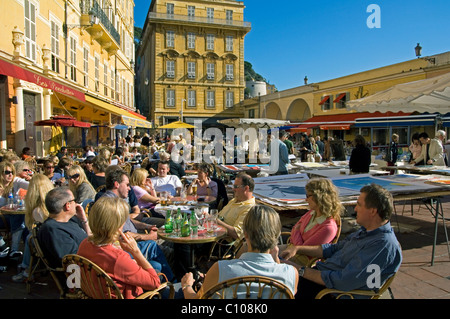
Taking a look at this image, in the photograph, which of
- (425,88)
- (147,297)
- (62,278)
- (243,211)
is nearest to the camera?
(147,297)

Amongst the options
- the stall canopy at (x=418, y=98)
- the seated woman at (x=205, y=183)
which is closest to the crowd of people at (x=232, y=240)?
the seated woman at (x=205, y=183)

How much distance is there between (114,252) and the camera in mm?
2242

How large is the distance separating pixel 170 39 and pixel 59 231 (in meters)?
35.8

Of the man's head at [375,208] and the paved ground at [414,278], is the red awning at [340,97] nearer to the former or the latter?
the paved ground at [414,278]

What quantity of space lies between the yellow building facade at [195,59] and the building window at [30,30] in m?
24.1

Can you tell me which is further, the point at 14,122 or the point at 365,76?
the point at 365,76

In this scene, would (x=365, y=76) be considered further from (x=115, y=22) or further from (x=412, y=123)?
(x=115, y=22)

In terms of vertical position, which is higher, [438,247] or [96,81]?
[96,81]

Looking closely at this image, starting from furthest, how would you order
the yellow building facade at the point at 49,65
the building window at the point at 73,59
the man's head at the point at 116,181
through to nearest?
1. the building window at the point at 73,59
2. the yellow building facade at the point at 49,65
3. the man's head at the point at 116,181

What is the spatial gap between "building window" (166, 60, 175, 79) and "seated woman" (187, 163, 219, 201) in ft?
107

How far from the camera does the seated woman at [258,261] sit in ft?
6.14

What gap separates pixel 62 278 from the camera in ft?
8.43

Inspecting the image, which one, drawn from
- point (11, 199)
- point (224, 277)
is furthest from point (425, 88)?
point (11, 199)

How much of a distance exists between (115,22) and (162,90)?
15.2 meters
